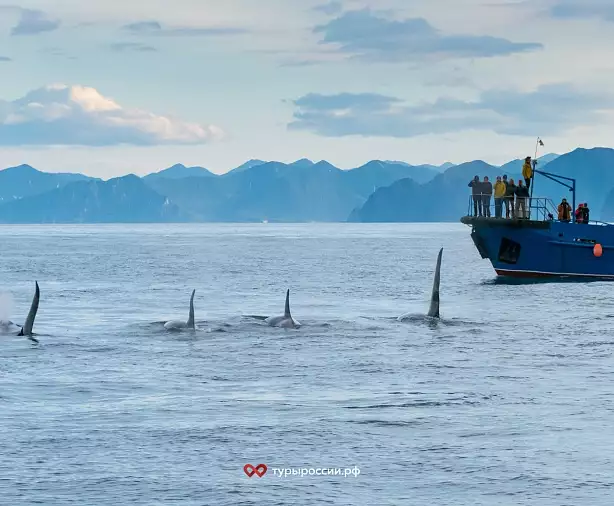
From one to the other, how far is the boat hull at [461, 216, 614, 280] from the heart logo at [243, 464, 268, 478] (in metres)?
47.2

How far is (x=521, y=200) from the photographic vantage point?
222 feet

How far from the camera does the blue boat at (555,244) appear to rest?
65.2m

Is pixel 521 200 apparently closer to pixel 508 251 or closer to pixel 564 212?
pixel 564 212

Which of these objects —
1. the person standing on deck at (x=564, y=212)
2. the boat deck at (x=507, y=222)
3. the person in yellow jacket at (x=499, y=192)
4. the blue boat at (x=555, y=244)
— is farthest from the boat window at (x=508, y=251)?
the person standing on deck at (x=564, y=212)

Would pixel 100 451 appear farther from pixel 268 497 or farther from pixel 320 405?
pixel 320 405

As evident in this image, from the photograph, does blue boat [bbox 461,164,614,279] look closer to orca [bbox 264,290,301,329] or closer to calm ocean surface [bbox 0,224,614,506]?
calm ocean surface [bbox 0,224,614,506]

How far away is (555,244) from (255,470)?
159 ft

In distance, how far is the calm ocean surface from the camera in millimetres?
19109

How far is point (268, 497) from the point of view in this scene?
18516 mm

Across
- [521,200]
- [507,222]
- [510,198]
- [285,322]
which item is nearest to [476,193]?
[510,198]

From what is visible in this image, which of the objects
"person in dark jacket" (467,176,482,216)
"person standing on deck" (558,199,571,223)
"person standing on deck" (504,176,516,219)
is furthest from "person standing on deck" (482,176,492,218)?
"person standing on deck" (558,199,571,223)

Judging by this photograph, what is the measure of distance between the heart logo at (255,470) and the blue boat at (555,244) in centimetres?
4668

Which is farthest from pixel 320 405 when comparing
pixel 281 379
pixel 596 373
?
pixel 596 373

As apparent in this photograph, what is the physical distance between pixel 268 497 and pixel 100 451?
4130 mm
